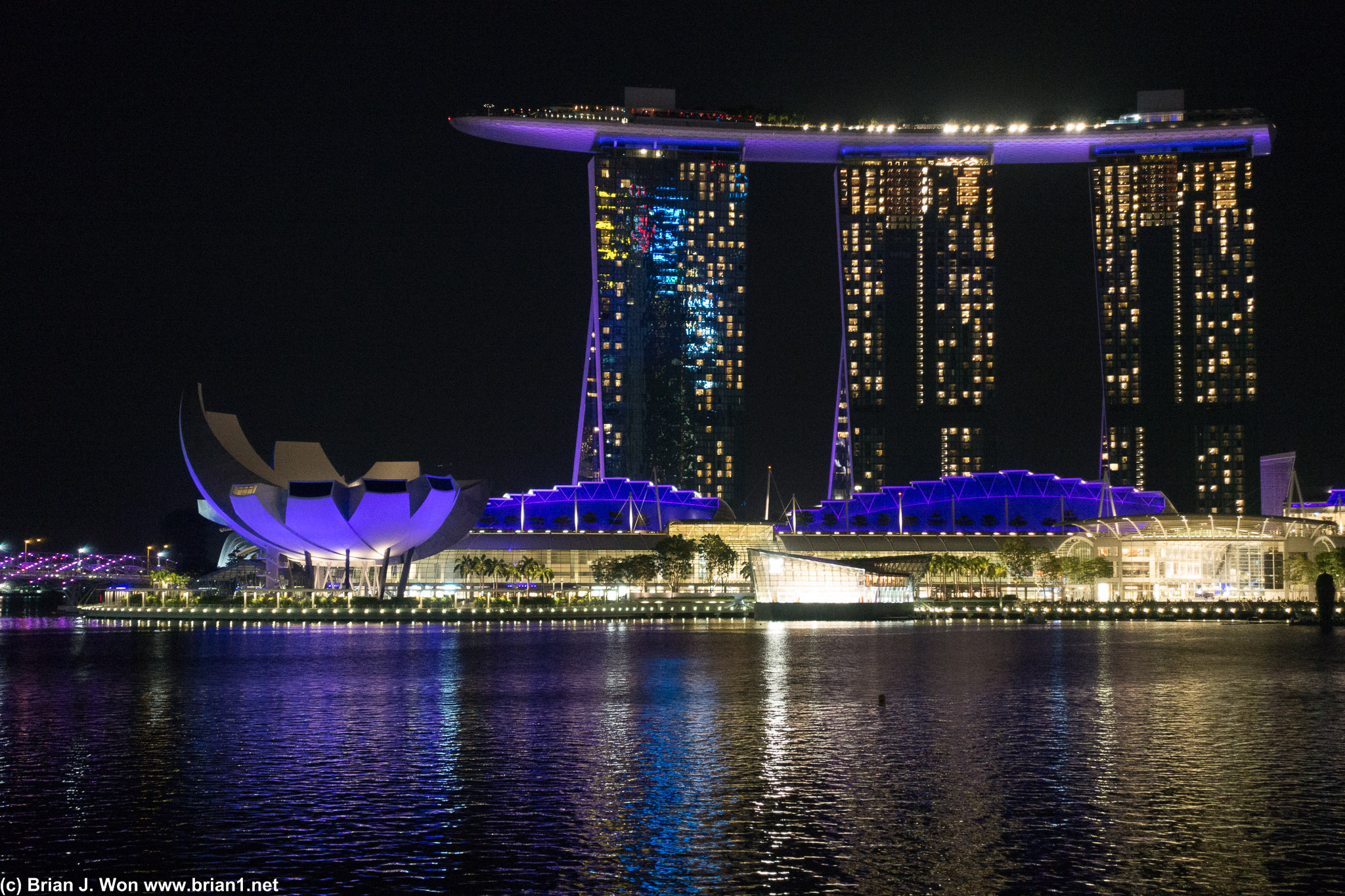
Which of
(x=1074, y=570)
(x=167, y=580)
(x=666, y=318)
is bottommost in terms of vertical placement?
(x=167, y=580)

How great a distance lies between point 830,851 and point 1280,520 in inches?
4430

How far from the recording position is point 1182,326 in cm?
18238

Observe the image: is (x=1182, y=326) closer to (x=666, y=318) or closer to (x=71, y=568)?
(x=666, y=318)

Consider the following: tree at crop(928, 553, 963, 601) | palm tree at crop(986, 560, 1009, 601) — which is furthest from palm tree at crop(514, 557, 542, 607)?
palm tree at crop(986, 560, 1009, 601)

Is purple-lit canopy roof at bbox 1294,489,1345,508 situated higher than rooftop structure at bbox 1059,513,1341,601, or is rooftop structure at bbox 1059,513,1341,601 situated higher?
purple-lit canopy roof at bbox 1294,489,1345,508

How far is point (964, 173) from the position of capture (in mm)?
193250

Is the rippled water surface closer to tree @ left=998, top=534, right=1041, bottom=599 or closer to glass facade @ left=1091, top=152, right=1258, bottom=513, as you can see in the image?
tree @ left=998, top=534, right=1041, bottom=599

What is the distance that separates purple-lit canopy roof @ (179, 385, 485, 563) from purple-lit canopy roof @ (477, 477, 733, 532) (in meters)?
55.9

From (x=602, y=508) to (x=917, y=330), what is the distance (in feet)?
179

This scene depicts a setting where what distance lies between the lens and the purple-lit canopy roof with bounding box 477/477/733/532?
16138 centimetres

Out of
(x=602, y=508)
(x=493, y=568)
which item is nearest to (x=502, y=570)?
(x=493, y=568)

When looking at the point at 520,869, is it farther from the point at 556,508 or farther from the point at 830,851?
the point at 556,508

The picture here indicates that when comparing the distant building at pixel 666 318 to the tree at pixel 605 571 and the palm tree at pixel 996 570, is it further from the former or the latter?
the palm tree at pixel 996 570

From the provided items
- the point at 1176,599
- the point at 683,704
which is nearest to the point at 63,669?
the point at 683,704
